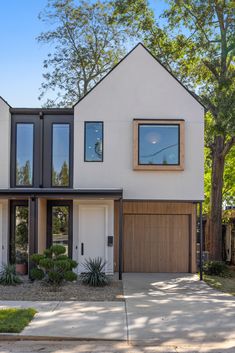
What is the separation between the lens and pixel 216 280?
17438 mm

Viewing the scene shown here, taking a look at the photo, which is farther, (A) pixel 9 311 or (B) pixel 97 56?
(B) pixel 97 56

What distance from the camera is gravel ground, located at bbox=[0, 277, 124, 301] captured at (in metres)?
12.5

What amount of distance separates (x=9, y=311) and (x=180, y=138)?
914cm

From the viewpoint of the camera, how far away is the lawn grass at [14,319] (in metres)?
8.80

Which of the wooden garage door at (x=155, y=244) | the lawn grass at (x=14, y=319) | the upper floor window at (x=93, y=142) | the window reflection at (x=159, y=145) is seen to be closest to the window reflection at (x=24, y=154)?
the upper floor window at (x=93, y=142)

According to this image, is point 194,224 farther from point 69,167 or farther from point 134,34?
point 134,34

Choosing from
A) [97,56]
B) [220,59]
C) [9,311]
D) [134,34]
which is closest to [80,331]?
[9,311]

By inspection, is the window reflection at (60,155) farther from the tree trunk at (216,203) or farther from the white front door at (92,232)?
the tree trunk at (216,203)

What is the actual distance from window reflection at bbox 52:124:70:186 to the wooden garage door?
3135 millimetres

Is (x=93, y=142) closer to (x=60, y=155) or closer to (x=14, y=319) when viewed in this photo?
(x=60, y=155)

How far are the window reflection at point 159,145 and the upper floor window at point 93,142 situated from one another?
145cm

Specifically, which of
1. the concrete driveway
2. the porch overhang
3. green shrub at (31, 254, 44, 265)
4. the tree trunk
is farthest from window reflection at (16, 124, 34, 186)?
the tree trunk

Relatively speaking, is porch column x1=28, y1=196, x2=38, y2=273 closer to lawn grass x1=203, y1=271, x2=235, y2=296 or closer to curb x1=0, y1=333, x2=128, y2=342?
lawn grass x1=203, y1=271, x2=235, y2=296

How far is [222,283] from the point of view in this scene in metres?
16.8
